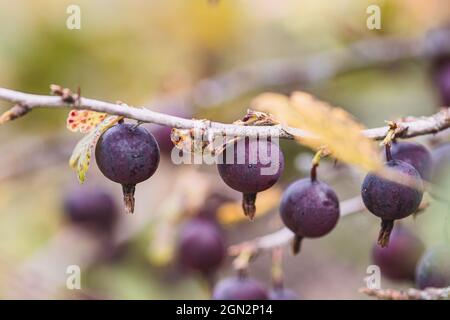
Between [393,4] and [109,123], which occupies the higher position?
[393,4]

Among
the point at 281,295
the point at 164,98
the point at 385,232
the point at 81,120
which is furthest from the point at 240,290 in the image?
the point at 164,98

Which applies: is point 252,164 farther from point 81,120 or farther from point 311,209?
point 81,120

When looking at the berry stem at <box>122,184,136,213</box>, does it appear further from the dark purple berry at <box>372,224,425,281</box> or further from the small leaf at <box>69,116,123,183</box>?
the dark purple berry at <box>372,224,425,281</box>

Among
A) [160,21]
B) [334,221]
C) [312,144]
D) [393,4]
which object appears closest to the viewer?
[312,144]

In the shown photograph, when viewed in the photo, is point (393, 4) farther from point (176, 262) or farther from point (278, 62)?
point (176, 262)

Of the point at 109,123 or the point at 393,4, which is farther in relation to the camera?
the point at 393,4

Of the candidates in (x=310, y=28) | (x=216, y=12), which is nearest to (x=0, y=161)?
(x=216, y=12)
